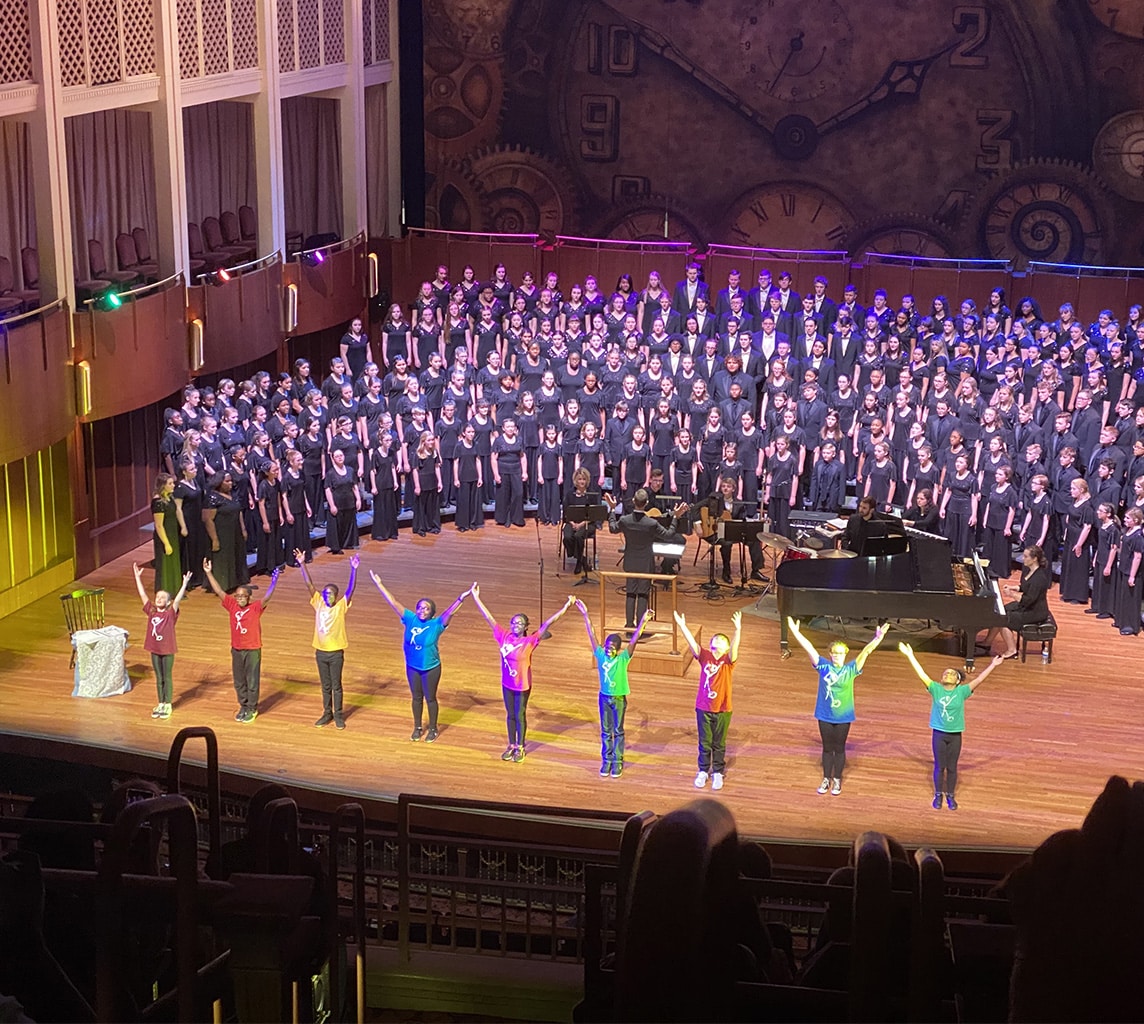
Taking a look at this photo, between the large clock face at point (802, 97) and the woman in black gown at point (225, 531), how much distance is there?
1082 centimetres

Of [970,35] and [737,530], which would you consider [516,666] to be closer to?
[737,530]

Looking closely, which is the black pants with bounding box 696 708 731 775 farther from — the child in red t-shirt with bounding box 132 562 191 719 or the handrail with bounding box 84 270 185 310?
the handrail with bounding box 84 270 185 310

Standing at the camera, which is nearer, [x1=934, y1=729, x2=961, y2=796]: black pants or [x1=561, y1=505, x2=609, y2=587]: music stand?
[x1=934, y1=729, x2=961, y2=796]: black pants

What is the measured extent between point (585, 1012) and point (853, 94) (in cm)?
2149

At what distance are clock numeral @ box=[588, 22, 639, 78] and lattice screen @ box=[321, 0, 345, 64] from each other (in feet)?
13.0

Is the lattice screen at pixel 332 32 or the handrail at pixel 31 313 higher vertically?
the lattice screen at pixel 332 32

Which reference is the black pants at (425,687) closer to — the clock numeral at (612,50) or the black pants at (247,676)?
the black pants at (247,676)

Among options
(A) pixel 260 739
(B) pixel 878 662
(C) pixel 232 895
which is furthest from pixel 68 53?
(C) pixel 232 895

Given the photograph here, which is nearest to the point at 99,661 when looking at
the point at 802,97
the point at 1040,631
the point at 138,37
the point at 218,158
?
the point at 138,37

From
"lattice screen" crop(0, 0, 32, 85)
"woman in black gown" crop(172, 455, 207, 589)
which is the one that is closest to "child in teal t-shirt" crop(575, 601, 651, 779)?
"woman in black gown" crop(172, 455, 207, 589)

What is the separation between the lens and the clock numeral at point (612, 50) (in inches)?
914

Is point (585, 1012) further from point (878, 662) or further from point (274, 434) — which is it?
point (274, 434)

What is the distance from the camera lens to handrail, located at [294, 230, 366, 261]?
20.1m

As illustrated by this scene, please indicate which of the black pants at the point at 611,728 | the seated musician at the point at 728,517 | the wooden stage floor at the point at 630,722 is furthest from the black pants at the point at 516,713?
the seated musician at the point at 728,517
